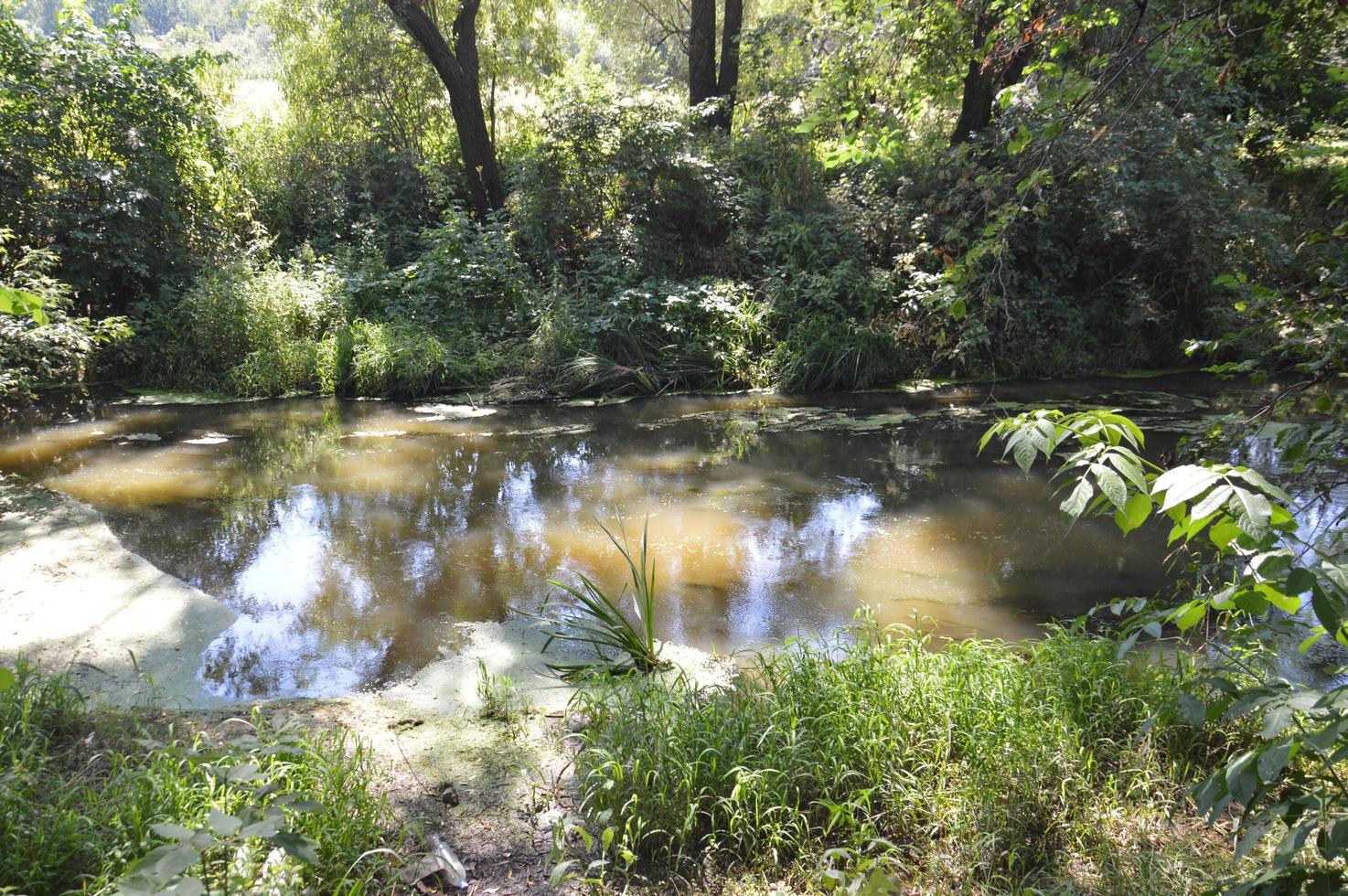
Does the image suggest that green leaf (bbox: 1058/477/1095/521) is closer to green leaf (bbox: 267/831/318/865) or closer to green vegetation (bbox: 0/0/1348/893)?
green vegetation (bbox: 0/0/1348/893)

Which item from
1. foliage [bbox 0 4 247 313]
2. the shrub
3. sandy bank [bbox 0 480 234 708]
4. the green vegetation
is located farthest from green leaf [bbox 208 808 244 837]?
foliage [bbox 0 4 247 313]

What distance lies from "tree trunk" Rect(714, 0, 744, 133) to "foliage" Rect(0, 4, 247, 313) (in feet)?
25.2

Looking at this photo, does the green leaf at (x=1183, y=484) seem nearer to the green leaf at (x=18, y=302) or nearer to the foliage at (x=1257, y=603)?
the foliage at (x=1257, y=603)

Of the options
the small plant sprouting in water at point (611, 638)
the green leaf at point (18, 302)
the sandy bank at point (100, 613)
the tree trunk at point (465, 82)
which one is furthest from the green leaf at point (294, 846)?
the tree trunk at point (465, 82)

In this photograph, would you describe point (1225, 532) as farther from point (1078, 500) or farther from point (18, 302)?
point (18, 302)

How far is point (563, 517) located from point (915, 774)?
365cm

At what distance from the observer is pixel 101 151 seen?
35.2 feet

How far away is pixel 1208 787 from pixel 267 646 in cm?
393

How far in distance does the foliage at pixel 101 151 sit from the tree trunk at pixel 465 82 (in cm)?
293

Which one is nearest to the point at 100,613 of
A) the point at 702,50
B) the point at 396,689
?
the point at 396,689

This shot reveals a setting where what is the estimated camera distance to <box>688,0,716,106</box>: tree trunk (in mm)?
13820

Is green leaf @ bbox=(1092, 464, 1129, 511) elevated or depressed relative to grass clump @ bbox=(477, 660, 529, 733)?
elevated

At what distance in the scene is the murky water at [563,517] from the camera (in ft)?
14.5

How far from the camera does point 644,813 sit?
2.56 m
